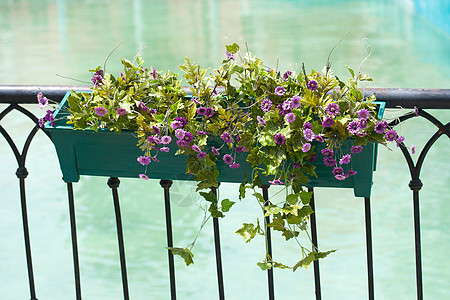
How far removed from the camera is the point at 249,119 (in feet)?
4.33

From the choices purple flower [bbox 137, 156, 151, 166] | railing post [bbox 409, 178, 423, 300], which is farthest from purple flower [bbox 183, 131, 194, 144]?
railing post [bbox 409, 178, 423, 300]

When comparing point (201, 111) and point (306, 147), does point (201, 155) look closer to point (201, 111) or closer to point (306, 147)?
point (201, 111)

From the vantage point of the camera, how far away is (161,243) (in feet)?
14.0

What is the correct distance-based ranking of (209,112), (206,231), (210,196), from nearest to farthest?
(209,112)
(210,196)
(206,231)

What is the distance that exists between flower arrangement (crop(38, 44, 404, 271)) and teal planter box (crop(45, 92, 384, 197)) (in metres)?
0.02

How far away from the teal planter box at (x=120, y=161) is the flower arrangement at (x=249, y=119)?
0.06 feet

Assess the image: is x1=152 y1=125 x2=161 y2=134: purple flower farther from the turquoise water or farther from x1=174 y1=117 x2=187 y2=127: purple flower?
the turquoise water

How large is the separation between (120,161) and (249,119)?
349 millimetres

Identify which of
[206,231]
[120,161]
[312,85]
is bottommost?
[206,231]

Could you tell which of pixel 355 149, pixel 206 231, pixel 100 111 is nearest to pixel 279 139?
pixel 355 149

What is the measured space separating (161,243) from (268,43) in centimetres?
638

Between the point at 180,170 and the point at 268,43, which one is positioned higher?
the point at 180,170

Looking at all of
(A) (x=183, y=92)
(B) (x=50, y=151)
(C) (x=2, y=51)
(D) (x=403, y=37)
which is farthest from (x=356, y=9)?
(A) (x=183, y=92)

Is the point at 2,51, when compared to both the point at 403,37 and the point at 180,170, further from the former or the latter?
the point at 180,170
